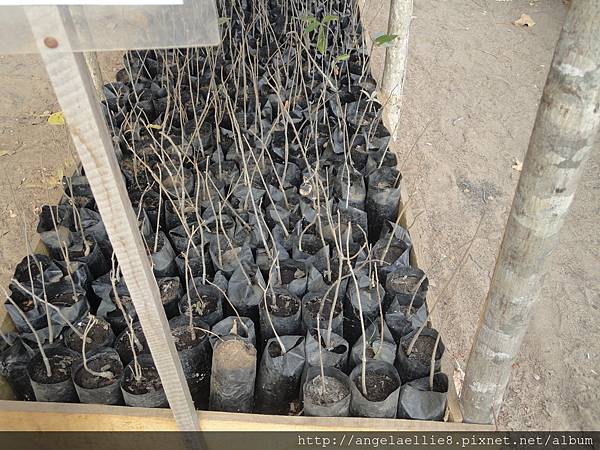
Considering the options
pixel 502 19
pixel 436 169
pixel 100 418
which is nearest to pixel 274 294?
pixel 100 418

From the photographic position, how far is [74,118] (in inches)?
32.2

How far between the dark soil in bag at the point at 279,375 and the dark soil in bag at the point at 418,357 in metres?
0.28

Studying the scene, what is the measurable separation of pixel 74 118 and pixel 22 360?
1.01 meters

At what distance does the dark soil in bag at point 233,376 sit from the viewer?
1463 mm

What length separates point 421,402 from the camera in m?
1.40

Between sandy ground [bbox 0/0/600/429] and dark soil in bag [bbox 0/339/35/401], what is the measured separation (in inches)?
15.1

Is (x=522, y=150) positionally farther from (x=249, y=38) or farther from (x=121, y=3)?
(x=121, y=3)

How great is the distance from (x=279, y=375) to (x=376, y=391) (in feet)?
0.88

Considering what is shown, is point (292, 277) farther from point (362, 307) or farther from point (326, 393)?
point (326, 393)

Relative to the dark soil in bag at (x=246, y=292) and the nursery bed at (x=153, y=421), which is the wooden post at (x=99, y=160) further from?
the dark soil in bag at (x=246, y=292)

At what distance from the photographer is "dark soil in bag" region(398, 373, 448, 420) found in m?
1.39

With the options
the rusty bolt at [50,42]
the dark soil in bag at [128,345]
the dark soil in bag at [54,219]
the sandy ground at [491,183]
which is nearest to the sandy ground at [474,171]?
the sandy ground at [491,183]

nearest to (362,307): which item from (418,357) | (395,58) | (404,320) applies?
(404,320)

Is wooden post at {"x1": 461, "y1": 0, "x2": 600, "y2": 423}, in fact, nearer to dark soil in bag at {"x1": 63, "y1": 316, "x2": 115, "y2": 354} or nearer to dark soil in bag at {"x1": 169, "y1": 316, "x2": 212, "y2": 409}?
dark soil in bag at {"x1": 169, "y1": 316, "x2": 212, "y2": 409}
